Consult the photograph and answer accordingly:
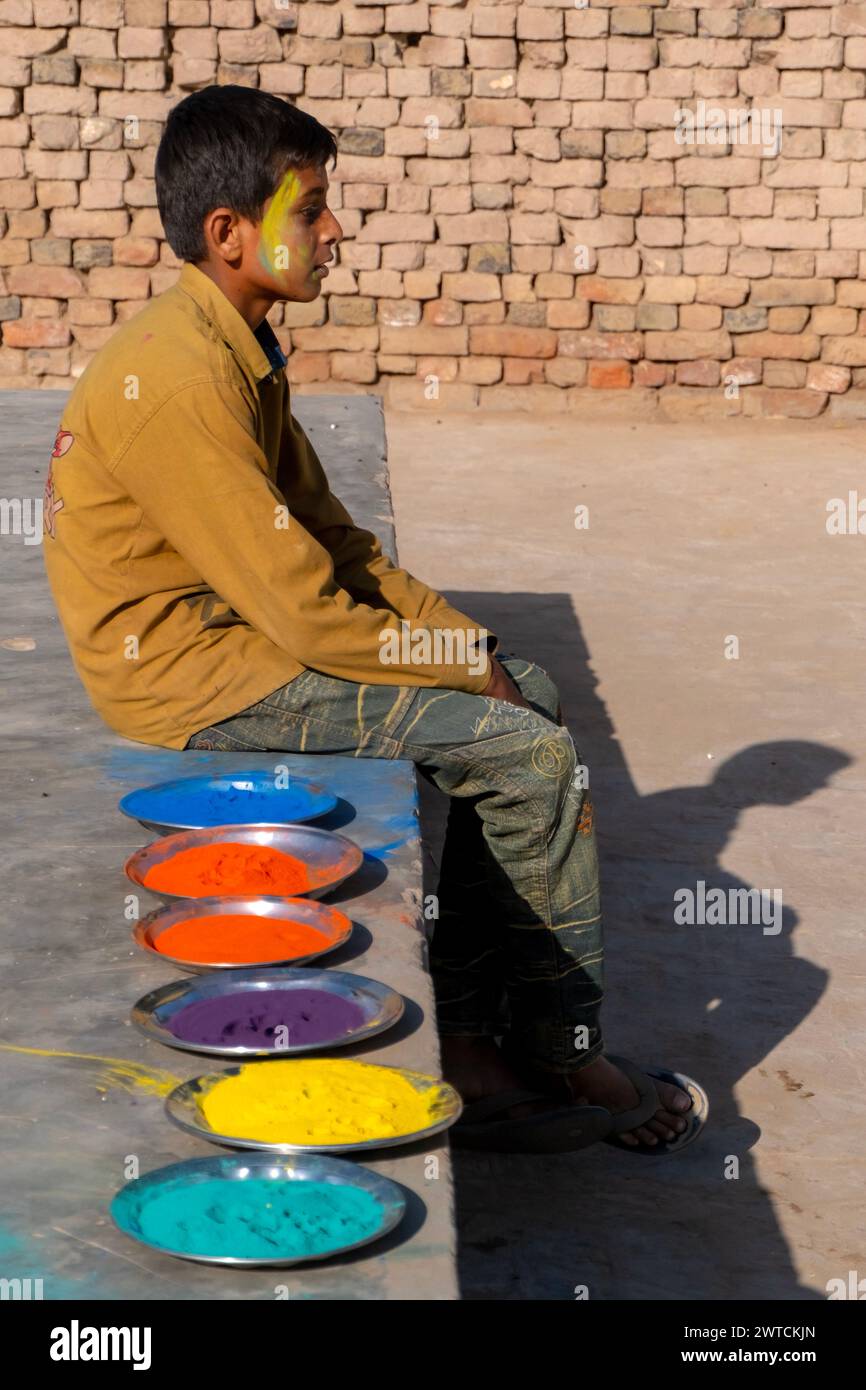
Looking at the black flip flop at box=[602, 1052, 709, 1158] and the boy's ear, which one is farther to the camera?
the black flip flop at box=[602, 1052, 709, 1158]

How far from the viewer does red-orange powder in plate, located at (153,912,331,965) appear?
232cm

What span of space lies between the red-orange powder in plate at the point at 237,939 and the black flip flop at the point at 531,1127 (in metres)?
0.79

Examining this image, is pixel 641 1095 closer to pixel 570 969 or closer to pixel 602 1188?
pixel 602 1188

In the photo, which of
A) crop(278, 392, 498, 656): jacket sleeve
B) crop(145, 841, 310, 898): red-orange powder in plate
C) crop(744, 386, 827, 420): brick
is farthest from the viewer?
crop(744, 386, 827, 420): brick

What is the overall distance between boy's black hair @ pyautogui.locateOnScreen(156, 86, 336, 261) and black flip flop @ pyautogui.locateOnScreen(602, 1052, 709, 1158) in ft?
5.66

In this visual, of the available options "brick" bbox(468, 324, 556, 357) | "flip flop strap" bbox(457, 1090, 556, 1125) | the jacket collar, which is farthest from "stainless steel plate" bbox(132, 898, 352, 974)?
"brick" bbox(468, 324, 556, 357)

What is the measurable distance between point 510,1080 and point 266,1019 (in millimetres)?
1040

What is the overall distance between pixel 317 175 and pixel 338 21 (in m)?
7.82

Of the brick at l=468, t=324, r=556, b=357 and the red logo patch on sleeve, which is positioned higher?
the red logo patch on sleeve

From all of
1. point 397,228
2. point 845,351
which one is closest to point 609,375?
point 845,351

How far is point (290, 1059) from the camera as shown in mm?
2090

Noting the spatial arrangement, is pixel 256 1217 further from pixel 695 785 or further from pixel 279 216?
pixel 695 785

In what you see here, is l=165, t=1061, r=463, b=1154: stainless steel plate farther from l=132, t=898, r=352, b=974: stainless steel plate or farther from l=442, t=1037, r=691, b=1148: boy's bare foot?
l=442, t=1037, r=691, b=1148: boy's bare foot

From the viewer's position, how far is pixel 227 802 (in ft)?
9.12
